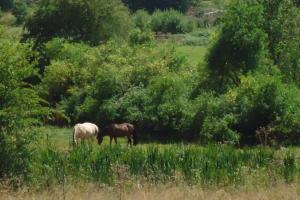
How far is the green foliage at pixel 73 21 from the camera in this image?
5169cm

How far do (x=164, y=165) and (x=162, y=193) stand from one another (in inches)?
185

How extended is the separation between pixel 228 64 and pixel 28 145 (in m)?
19.9

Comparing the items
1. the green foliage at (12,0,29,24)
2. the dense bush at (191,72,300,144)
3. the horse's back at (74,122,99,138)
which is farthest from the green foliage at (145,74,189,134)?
the green foliage at (12,0,29,24)

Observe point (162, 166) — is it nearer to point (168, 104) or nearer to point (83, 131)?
point (83, 131)

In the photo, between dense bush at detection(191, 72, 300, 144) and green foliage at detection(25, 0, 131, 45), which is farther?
green foliage at detection(25, 0, 131, 45)

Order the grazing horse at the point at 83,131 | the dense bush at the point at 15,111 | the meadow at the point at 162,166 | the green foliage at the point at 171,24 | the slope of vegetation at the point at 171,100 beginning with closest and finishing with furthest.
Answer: the meadow at the point at 162,166
the dense bush at the point at 15,111
the slope of vegetation at the point at 171,100
the grazing horse at the point at 83,131
the green foliage at the point at 171,24

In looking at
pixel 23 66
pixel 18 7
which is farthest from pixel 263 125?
pixel 18 7

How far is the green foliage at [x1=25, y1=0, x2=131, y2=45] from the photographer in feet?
170

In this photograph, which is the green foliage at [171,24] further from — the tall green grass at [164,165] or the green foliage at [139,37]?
the tall green grass at [164,165]

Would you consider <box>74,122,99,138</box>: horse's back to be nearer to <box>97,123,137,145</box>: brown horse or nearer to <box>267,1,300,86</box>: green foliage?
<box>97,123,137,145</box>: brown horse

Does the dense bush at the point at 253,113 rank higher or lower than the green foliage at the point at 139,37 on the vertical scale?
lower

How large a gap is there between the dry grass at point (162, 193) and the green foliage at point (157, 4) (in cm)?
11113

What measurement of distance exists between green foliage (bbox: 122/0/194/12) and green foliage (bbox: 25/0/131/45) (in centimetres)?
6832

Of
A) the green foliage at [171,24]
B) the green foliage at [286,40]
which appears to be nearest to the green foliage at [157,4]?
the green foliage at [171,24]
